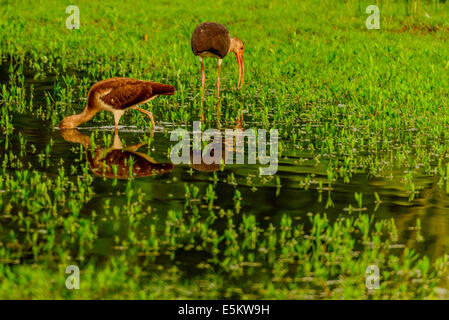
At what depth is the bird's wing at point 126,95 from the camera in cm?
1213

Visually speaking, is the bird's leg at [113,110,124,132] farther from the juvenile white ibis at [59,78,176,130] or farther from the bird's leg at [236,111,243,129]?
the bird's leg at [236,111,243,129]

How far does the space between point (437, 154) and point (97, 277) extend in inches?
257

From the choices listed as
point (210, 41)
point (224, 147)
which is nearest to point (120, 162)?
point (224, 147)

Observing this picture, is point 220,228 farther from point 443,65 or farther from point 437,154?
point 443,65

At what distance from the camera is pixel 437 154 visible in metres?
11.4

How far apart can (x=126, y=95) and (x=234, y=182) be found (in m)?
3.29

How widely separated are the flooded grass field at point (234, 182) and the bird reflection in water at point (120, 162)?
4 centimetres

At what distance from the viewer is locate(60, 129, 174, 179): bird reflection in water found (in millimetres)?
9758

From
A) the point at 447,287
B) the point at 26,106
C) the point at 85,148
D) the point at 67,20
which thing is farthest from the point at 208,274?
the point at 67,20

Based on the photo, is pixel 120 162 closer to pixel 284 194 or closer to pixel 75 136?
pixel 75 136

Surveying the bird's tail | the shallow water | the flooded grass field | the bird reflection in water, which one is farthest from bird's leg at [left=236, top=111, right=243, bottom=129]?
the bird reflection in water

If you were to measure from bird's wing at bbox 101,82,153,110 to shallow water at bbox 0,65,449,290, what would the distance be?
0.88 meters

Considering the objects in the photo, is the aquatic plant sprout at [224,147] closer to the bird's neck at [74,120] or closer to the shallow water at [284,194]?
the shallow water at [284,194]

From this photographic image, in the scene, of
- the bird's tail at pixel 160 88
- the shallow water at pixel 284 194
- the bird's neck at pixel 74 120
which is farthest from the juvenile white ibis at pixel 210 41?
the shallow water at pixel 284 194
